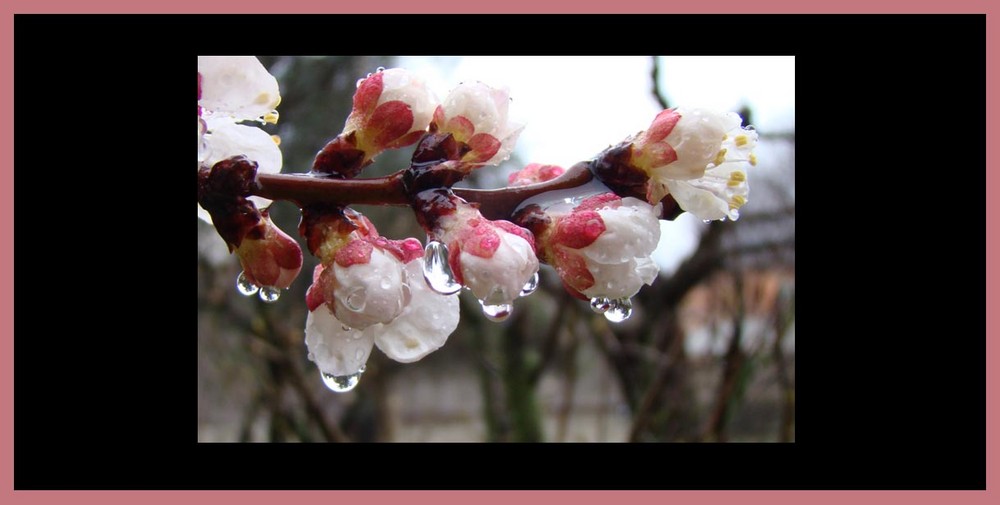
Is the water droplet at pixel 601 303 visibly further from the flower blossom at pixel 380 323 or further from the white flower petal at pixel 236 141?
the white flower petal at pixel 236 141

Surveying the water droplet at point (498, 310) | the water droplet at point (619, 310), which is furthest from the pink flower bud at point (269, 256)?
the water droplet at point (619, 310)

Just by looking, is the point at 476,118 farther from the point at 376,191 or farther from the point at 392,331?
the point at 392,331

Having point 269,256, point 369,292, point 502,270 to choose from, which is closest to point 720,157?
point 502,270

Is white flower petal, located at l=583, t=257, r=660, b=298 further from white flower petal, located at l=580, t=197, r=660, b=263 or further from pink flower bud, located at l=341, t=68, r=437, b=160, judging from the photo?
pink flower bud, located at l=341, t=68, r=437, b=160

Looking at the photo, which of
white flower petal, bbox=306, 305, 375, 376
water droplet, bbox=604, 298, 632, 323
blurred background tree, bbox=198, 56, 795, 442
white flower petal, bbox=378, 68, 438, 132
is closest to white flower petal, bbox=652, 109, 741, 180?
water droplet, bbox=604, 298, 632, 323

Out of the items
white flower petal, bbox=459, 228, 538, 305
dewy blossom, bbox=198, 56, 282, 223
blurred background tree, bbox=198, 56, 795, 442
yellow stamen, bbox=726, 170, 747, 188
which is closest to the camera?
white flower petal, bbox=459, 228, 538, 305
